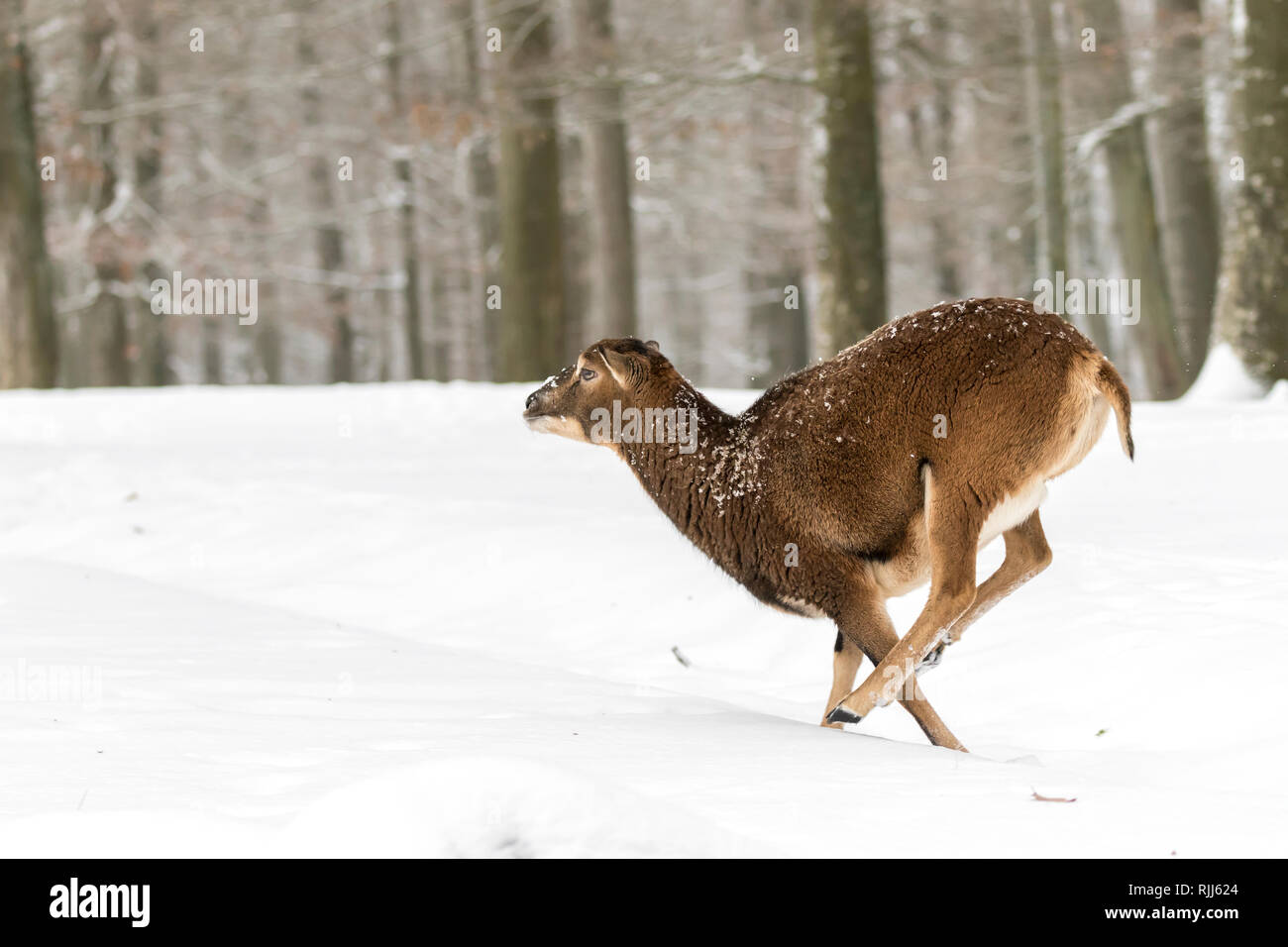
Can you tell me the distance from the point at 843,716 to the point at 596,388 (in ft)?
5.78

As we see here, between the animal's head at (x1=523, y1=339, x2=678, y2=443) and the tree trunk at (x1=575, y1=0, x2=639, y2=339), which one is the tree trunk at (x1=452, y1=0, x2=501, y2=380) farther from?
the animal's head at (x1=523, y1=339, x2=678, y2=443)

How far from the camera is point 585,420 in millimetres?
6152

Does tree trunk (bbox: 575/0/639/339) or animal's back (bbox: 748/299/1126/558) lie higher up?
tree trunk (bbox: 575/0/639/339)

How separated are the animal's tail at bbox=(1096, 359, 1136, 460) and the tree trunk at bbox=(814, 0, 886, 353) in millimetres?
8314

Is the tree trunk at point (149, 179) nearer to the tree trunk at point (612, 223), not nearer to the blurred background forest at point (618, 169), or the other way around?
the blurred background forest at point (618, 169)

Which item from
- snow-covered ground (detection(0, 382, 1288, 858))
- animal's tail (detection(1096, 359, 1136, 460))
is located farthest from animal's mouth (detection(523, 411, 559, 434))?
animal's tail (detection(1096, 359, 1136, 460))

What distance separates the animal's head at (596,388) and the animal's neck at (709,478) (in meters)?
0.11

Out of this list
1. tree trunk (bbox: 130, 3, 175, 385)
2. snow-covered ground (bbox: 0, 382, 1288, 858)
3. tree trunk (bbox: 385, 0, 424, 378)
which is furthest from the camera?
tree trunk (bbox: 385, 0, 424, 378)

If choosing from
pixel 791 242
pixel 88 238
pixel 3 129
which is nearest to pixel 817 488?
pixel 3 129

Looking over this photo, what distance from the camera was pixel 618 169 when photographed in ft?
65.8

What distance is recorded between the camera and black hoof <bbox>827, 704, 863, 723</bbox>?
206 inches

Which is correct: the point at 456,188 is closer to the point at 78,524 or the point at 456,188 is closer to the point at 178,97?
the point at 178,97

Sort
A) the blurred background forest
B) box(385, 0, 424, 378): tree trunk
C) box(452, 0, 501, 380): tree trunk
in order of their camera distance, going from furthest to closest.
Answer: box(385, 0, 424, 378): tree trunk < box(452, 0, 501, 380): tree trunk < the blurred background forest

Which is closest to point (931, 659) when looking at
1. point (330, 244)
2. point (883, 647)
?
point (883, 647)
